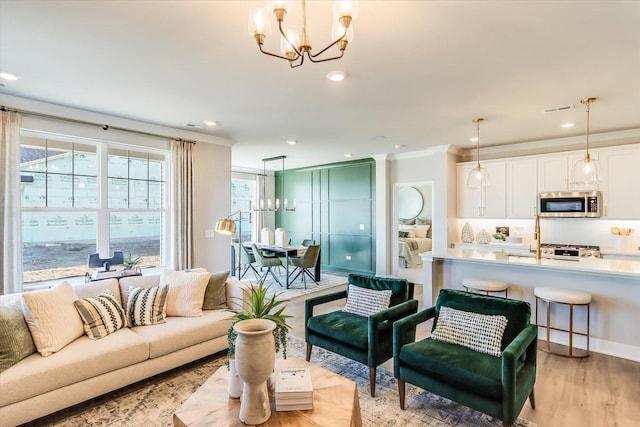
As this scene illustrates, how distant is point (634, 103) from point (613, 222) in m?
2.24

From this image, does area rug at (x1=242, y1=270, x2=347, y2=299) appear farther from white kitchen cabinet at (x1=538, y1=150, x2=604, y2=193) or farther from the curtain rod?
white kitchen cabinet at (x1=538, y1=150, x2=604, y2=193)

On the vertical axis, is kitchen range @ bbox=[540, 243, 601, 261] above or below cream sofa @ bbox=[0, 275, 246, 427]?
above

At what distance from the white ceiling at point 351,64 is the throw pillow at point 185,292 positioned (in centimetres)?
191

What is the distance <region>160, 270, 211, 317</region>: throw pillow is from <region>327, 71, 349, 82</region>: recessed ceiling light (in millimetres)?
2328

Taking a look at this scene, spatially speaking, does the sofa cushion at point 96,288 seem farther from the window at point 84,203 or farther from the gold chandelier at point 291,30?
the gold chandelier at point 291,30

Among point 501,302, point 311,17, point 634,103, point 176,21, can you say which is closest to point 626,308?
point 501,302

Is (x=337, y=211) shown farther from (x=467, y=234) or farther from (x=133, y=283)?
(x=133, y=283)

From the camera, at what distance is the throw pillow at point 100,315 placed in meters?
2.74

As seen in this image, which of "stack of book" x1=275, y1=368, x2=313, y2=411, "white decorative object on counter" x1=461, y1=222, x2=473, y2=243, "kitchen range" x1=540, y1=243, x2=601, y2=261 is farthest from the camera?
"white decorative object on counter" x1=461, y1=222, x2=473, y2=243

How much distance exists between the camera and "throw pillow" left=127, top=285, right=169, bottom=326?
3039mm

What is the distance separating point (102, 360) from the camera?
2.49 meters

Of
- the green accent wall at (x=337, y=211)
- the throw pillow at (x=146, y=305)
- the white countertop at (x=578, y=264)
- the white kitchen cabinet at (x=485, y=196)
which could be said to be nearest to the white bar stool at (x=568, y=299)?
the white countertop at (x=578, y=264)

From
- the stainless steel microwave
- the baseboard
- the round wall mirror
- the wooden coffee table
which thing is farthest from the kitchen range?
the wooden coffee table

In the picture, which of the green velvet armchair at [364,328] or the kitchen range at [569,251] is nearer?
the green velvet armchair at [364,328]
